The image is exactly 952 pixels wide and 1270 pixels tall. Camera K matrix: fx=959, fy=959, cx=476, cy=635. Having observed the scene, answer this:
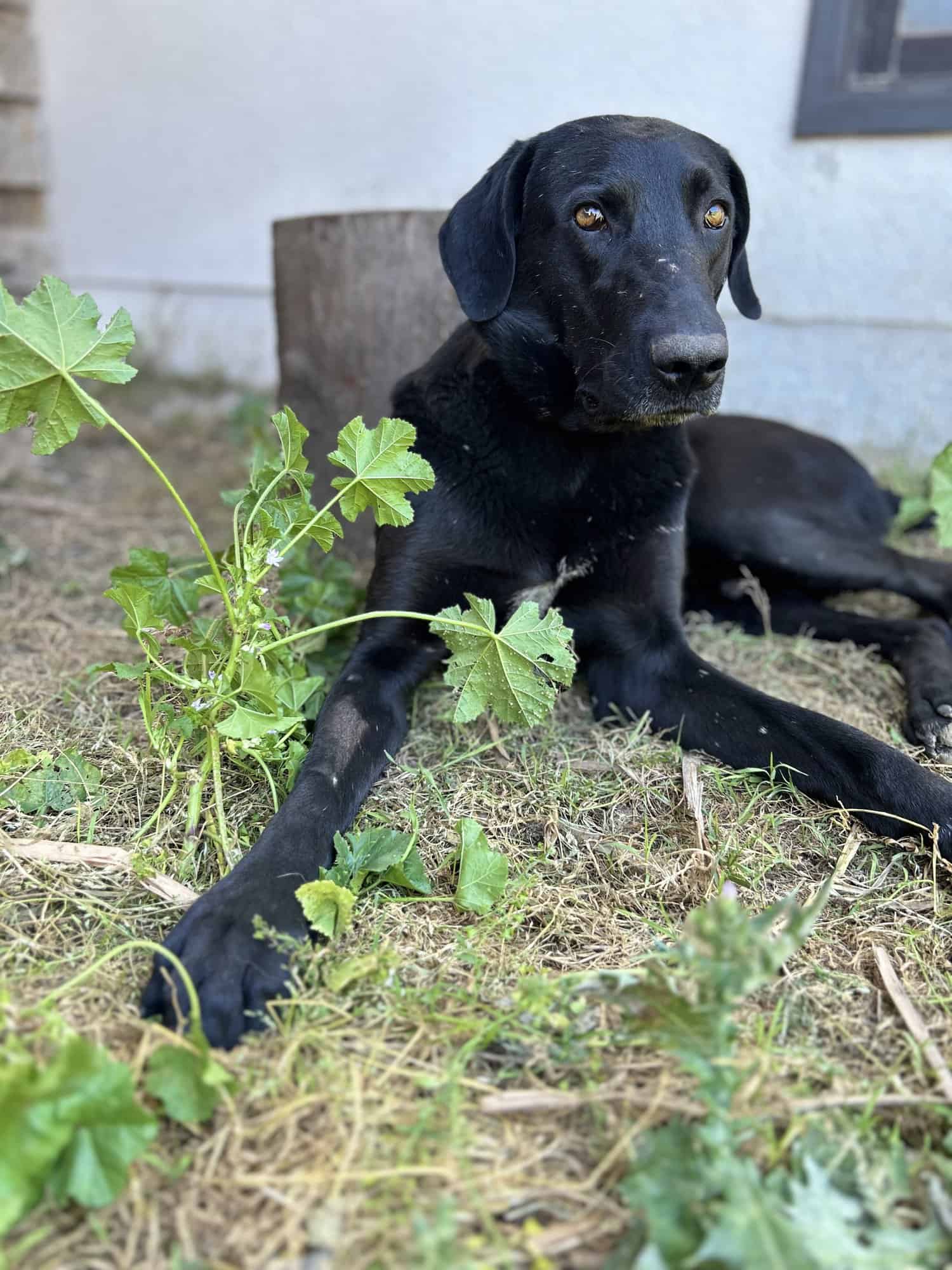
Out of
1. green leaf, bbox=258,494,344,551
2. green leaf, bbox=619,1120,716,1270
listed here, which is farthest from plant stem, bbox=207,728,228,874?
green leaf, bbox=619,1120,716,1270

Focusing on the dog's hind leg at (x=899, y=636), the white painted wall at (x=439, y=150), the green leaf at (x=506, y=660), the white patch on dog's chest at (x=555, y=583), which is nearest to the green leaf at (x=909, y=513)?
the dog's hind leg at (x=899, y=636)

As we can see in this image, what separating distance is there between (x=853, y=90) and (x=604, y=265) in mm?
2844

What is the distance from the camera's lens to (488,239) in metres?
2.24

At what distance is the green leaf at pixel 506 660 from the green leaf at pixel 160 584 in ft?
2.03

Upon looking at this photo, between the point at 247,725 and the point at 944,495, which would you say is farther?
the point at 944,495

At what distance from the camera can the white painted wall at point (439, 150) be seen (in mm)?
4203

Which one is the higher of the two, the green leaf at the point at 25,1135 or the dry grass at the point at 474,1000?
the green leaf at the point at 25,1135

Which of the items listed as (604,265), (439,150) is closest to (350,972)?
(604,265)

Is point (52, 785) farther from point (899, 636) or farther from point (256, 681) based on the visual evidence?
point (899, 636)

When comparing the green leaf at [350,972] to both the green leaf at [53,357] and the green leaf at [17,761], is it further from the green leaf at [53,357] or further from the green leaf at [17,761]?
the green leaf at [53,357]

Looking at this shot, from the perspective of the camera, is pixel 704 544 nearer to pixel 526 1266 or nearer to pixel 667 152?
pixel 667 152

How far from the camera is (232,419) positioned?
5.27 meters

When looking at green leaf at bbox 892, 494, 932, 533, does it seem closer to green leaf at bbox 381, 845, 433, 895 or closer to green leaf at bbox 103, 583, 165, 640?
green leaf at bbox 381, 845, 433, 895

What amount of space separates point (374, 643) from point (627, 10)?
366cm
